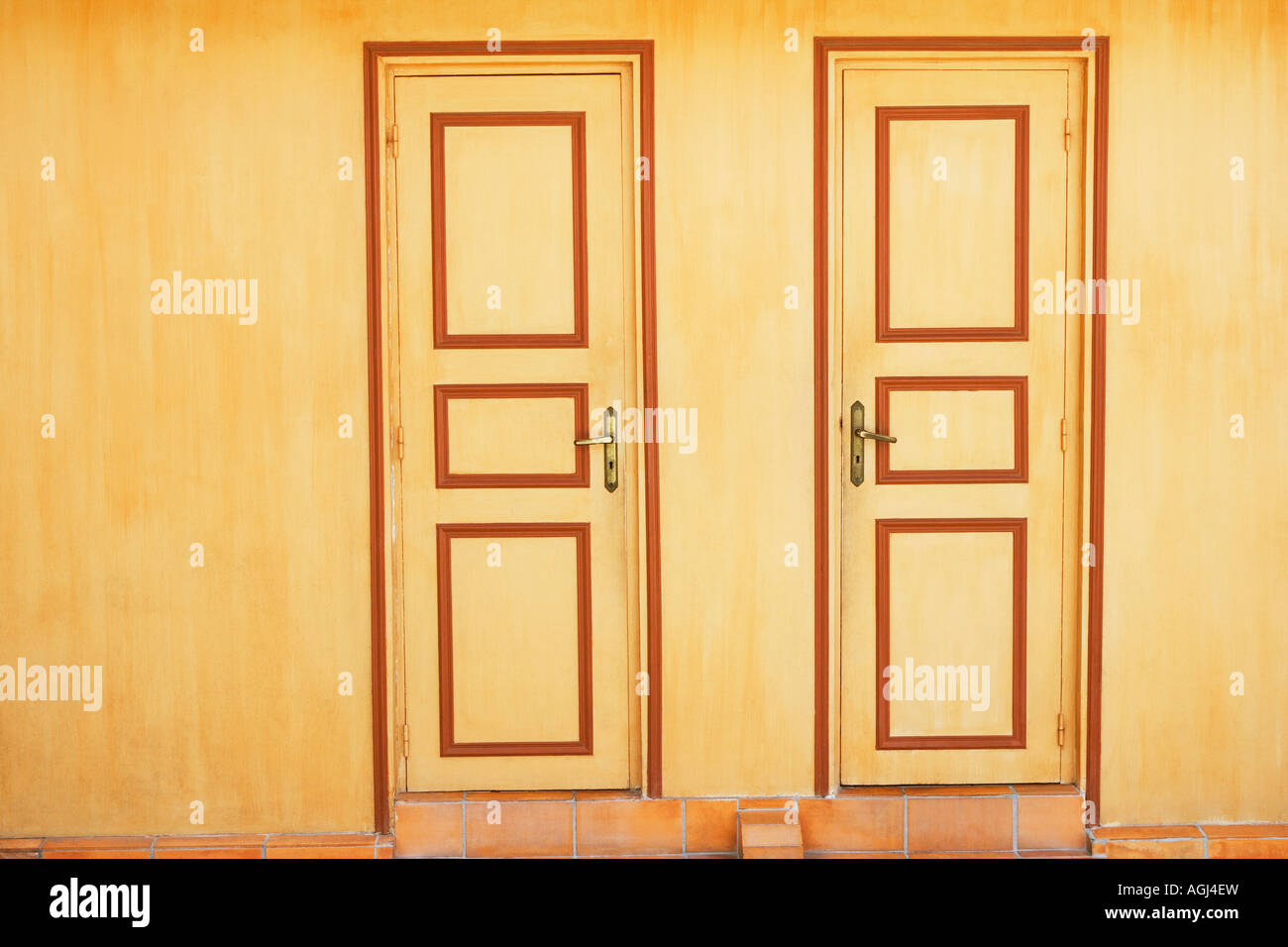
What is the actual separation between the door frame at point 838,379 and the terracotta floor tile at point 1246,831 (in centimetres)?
32

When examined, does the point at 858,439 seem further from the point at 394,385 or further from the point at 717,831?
the point at 394,385

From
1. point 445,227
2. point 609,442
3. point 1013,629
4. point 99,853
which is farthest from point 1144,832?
point 99,853

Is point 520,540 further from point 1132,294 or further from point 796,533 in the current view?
point 1132,294

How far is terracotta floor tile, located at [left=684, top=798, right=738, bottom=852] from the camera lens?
3.23 metres

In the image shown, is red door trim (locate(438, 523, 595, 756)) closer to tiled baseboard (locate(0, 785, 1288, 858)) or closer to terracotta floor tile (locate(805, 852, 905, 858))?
tiled baseboard (locate(0, 785, 1288, 858))

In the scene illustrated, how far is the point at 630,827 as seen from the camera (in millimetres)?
3223

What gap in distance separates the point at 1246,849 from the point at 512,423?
93.2 inches

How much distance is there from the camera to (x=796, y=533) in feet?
10.5

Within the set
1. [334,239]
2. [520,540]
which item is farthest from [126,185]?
[520,540]

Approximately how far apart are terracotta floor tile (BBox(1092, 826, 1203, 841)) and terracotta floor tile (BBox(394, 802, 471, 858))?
1795 mm

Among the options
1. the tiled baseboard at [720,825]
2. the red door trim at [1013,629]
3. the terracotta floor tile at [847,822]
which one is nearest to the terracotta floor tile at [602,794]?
the tiled baseboard at [720,825]

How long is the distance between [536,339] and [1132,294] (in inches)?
65.0

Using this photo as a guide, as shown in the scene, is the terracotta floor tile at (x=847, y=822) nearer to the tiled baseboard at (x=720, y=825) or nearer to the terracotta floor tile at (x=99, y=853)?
the tiled baseboard at (x=720, y=825)

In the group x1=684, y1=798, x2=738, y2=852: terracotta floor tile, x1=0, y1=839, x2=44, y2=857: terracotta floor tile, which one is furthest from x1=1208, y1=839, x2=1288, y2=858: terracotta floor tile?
x1=0, y1=839, x2=44, y2=857: terracotta floor tile
